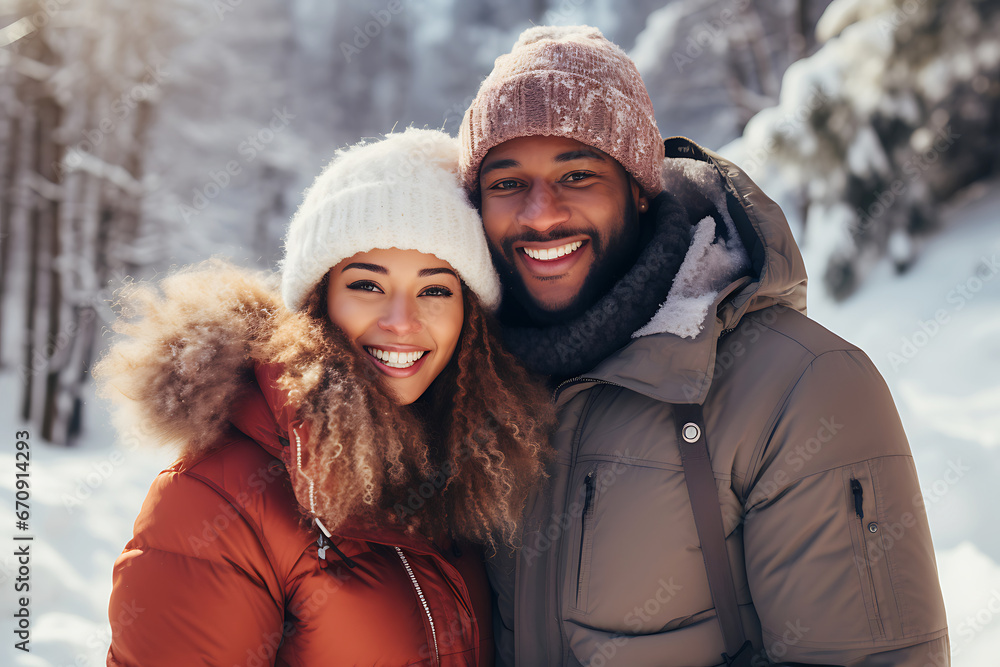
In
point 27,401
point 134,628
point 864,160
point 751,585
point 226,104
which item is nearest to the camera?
point 134,628

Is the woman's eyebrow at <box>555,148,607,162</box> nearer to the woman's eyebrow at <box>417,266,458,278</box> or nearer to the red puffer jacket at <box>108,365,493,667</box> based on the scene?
the woman's eyebrow at <box>417,266,458,278</box>

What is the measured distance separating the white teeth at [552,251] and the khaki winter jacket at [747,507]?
492 mm

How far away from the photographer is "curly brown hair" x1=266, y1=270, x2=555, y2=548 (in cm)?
169

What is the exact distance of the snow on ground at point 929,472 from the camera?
357 centimetres

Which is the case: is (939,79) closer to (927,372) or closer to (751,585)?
(927,372)

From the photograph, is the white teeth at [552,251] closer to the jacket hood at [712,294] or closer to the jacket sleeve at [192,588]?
the jacket hood at [712,294]

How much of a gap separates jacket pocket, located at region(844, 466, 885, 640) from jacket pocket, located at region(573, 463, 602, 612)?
625 millimetres

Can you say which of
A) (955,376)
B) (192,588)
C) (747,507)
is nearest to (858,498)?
(747,507)

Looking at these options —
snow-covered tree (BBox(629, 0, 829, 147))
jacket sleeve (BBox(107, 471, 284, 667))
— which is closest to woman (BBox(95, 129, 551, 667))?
jacket sleeve (BBox(107, 471, 284, 667))

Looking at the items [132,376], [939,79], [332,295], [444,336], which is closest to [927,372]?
[939,79]

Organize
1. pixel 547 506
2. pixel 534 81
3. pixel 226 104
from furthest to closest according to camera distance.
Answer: pixel 226 104 < pixel 534 81 < pixel 547 506

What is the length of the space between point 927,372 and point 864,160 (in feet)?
5.97

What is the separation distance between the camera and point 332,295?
76.5 inches

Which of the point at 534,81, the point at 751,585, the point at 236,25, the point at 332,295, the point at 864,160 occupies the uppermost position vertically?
the point at 236,25
